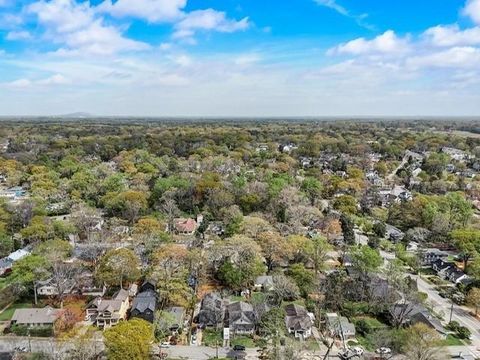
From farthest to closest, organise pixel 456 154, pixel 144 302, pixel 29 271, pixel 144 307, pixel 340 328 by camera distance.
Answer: pixel 456 154, pixel 29 271, pixel 144 302, pixel 144 307, pixel 340 328

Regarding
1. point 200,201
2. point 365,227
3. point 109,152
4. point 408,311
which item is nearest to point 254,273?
point 408,311

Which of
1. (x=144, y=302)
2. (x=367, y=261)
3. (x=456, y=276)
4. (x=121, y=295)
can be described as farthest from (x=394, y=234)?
(x=121, y=295)

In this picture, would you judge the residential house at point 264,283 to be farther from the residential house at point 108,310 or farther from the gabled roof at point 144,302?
the residential house at point 108,310

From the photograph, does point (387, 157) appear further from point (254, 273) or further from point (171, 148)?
point (254, 273)

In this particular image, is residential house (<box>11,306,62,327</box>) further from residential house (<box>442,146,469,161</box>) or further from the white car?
residential house (<box>442,146,469,161</box>)

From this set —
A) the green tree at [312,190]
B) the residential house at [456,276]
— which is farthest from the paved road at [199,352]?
the green tree at [312,190]

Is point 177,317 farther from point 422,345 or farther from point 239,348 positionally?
point 422,345

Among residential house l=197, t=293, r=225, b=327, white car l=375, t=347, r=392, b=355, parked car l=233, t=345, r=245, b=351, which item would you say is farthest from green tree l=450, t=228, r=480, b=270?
parked car l=233, t=345, r=245, b=351
